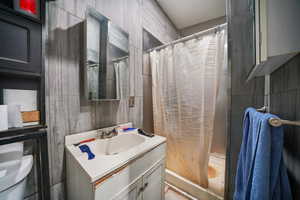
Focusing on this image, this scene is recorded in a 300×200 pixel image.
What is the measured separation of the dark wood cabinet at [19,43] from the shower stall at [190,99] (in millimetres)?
1160

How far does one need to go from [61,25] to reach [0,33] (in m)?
0.42

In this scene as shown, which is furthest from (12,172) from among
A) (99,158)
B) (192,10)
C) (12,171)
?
(192,10)

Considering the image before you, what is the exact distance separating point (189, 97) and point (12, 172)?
4.31 feet

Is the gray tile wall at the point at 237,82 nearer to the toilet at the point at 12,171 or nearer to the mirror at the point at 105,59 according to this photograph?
the mirror at the point at 105,59

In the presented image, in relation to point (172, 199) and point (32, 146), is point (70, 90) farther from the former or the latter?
point (172, 199)

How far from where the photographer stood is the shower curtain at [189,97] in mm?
1109

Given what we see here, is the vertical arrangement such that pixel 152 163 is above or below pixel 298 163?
below

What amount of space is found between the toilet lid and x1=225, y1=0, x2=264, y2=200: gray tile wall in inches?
51.0

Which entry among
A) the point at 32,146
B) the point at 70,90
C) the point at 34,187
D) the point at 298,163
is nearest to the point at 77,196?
the point at 34,187

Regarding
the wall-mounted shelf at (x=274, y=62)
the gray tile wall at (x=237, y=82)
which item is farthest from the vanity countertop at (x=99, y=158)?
the wall-mounted shelf at (x=274, y=62)

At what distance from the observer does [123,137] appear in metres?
1.07

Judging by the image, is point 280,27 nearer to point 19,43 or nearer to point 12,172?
point 19,43

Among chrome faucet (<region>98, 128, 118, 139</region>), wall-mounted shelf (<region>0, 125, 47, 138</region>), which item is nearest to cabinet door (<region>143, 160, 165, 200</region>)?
chrome faucet (<region>98, 128, 118, 139</region>)

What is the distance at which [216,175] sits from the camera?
1.52 meters
